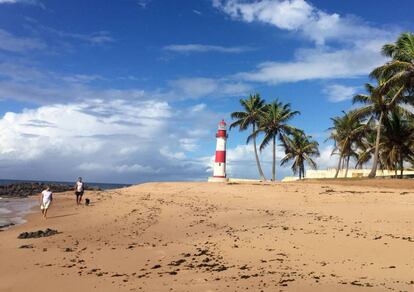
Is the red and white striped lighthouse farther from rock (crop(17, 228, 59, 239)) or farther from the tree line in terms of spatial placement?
rock (crop(17, 228, 59, 239))

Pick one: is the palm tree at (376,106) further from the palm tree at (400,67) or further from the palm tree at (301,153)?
the palm tree at (301,153)

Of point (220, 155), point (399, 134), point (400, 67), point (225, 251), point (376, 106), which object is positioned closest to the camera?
point (225, 251)

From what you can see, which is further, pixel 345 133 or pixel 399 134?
pixel 345 133

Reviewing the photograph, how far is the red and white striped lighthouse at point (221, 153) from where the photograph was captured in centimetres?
4744

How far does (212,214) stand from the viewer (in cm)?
1961

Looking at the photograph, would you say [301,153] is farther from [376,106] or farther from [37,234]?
[37,234]

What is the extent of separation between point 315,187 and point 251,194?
402cm

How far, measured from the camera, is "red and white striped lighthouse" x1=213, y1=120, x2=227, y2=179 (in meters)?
47.4

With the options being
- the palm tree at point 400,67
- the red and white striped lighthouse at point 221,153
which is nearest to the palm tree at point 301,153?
the red and white striped lighthouse at point 221,153

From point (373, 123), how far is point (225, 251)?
4494cm

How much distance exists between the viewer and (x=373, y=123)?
52.1 meters

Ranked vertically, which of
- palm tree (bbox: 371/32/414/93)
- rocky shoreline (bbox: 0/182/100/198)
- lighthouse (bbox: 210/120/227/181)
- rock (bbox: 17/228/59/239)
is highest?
palm tree (bbox: 371/32/414/93)

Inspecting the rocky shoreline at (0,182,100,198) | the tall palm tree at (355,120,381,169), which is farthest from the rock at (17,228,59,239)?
the tall palm tree at (355,120,381,169)

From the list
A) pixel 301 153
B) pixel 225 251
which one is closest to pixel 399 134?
pixel 301 153
